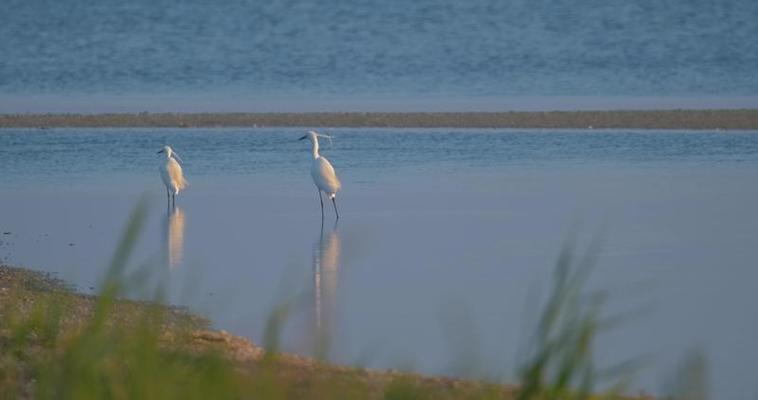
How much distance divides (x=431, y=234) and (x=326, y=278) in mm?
2427

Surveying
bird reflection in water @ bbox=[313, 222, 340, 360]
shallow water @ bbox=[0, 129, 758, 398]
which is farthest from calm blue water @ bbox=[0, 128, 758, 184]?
bird reflection in water @ bbox=[313, 222, 340, 360]

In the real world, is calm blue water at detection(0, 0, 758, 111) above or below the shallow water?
below

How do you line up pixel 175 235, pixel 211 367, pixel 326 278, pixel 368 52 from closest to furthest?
pixel 211 367, pixel 326 278, pixel 175 235, pixel 368 52

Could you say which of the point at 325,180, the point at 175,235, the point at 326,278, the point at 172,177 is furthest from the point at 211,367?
the point at 172,177

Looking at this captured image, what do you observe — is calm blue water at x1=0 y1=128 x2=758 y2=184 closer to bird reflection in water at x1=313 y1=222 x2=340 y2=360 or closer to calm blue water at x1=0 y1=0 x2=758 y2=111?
bird reflection in water at x1=313 y1=222 x2=340 y2=360

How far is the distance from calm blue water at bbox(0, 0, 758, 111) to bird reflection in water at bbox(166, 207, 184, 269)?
1523cm

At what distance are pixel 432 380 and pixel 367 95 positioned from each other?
28031 mm

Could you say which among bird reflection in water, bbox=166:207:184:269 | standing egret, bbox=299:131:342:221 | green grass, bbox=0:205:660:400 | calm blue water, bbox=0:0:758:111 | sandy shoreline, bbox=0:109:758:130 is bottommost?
calm blue water, bbox=0:0:758:111

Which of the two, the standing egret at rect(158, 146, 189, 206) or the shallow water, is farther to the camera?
the standing egret at rect(158, 146, 189, 206)

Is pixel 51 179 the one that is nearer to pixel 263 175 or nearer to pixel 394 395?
pixel 263 175

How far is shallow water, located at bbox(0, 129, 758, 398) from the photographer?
33.0ft

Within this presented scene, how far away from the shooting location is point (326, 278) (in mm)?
12352

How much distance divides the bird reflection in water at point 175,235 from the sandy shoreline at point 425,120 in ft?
34.0

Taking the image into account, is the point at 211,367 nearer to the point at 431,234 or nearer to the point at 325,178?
the point at 431,234
